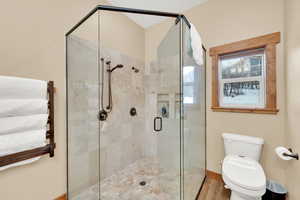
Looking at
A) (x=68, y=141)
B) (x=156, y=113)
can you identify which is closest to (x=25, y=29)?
(x=68, y=141)

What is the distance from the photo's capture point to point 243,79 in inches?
76.2

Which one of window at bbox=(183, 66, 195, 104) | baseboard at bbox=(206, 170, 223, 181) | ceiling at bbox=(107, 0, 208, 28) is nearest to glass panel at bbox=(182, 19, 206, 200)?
window at bbox=(183, 66, 195, 104)

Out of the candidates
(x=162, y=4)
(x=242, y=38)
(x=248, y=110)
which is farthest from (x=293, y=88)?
(x=162, y=4)

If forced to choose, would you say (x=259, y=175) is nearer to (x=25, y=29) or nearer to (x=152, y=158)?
(x=152, y=158)

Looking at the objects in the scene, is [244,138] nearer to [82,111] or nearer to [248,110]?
[248,110]

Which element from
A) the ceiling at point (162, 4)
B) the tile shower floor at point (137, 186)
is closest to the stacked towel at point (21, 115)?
the tile shower floor at point (137, 186)

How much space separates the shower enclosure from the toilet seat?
1.41 ft

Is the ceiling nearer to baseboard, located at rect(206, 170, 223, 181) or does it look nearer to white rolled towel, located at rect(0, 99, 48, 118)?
white rolled towel, located at rect(0, 99, 48, 118)

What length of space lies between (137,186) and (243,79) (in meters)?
2.12

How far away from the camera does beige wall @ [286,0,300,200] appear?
1239 mm

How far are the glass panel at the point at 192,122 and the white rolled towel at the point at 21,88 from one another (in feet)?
4.65

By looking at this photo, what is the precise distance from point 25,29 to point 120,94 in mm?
1352

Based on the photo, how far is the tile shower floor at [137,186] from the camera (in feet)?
5.55

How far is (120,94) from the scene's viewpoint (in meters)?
2.31
